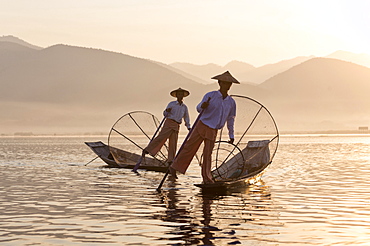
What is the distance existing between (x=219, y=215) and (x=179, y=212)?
65cm

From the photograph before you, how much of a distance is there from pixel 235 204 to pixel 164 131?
23.3 feet

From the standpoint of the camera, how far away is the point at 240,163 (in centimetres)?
1658

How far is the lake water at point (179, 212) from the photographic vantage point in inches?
348

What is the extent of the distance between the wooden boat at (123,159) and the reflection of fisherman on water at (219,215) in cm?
514

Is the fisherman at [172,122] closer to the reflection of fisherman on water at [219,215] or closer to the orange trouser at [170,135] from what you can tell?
the orange trouser at [170,135]

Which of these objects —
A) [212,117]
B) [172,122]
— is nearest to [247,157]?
[172,122]

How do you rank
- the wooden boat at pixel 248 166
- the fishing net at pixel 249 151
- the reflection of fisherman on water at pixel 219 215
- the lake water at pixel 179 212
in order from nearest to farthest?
the lake water at pixel 179 212 → the reflection of fisherman on water at pixel 219 215 → the wooden boat at pixel 248 166 → the fishing net at pixel 249 151

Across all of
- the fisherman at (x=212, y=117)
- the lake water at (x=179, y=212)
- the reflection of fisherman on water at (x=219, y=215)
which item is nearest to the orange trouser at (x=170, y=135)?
the lake water at (x=179, y=212)

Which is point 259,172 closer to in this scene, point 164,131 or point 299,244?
point 164,131

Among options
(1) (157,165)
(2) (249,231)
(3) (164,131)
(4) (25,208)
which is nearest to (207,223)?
(2) (249,231)

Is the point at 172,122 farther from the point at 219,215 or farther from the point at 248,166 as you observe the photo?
the point at 219,215

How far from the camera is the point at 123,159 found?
73.3ft

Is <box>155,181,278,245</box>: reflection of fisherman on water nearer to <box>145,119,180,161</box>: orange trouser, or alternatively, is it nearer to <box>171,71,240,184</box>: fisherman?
<box>171,71,240,184</box>: fisherman

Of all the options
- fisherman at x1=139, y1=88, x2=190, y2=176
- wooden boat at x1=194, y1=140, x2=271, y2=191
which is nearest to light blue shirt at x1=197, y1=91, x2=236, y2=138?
wooden boat at x1=194, y1=140, x2=271, y2=191
